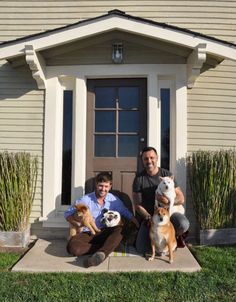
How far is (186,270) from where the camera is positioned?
4098 mm

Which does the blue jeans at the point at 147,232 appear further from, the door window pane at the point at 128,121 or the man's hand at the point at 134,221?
the door window pane at the point at 128,121

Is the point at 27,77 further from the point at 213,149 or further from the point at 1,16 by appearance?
the point at 213,149

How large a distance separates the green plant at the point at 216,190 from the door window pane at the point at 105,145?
1399mm

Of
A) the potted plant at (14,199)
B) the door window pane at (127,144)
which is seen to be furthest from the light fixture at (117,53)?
the potted plant at (14,199)

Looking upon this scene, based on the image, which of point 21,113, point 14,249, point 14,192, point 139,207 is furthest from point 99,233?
point 21,113

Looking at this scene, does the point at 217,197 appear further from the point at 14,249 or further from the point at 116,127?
the point at 14,249

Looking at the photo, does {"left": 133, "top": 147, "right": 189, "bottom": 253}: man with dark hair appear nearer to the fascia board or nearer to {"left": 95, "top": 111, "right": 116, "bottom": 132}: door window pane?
{"left": 95, "top": 111, "right": 116, "bottom": 132}: door window pane

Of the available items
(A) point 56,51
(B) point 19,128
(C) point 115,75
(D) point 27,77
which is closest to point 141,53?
(C) point 115,75

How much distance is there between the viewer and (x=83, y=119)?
18.8 ft

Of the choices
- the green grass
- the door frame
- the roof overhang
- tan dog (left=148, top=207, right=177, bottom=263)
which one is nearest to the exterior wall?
the door frame

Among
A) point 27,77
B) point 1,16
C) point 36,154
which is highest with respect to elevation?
point 1,16

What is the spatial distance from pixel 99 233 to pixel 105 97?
227 cm

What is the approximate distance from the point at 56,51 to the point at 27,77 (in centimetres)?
65

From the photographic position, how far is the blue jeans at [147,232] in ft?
15.3
